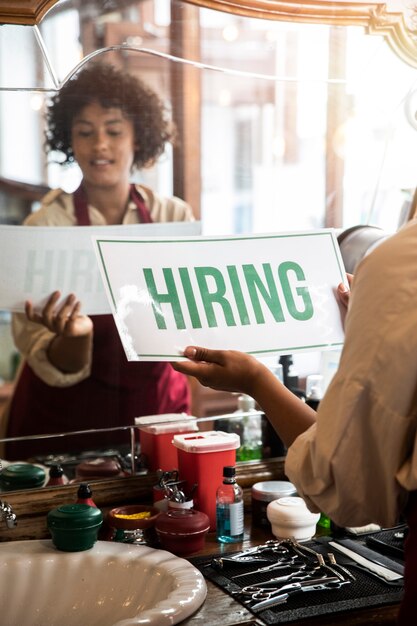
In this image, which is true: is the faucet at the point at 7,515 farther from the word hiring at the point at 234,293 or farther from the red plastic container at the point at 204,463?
the word hiring at the point at 234,293

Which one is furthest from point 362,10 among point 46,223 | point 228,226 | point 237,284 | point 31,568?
point 31,568

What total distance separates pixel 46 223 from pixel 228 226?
18.6 inches

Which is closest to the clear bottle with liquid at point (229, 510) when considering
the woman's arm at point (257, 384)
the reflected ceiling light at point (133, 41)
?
the woman's arm at point (257, 384)

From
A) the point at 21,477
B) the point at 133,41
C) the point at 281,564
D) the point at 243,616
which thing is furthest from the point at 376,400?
the point at 133,41

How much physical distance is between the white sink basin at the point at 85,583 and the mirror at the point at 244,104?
37 centimetres

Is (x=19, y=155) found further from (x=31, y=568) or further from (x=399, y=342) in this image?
(x=399, y=342)

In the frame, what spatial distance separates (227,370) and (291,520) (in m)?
0.52

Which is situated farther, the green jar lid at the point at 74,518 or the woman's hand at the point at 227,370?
the green jar lid at the point at 74,518

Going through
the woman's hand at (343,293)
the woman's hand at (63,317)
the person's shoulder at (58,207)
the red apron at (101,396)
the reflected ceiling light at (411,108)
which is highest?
the reflected ceiling light at (411,108)

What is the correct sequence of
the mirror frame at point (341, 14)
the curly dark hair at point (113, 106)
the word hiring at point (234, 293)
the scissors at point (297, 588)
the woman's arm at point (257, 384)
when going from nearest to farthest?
the woman's arm at point (257, 384)
the scissors at point (297, 588)
the word hiring at point (234, 293)
the curly dark hair at point (113, 106)
the mirror frame at point (341, 14)

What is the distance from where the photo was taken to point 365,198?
7.41 feet

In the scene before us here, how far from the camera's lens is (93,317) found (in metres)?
2.03

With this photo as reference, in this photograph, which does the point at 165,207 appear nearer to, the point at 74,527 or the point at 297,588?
the point at 74,527

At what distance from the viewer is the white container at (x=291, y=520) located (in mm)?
1787
